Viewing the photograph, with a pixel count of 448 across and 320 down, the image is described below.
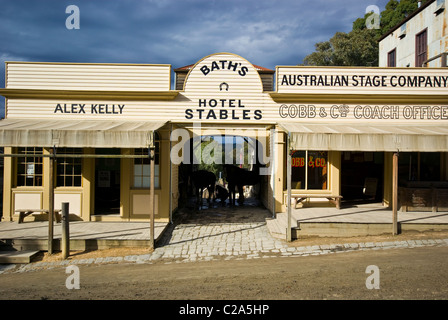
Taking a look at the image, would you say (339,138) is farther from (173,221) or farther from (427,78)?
(173,221)

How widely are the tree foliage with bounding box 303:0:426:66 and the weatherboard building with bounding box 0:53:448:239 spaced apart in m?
23.3

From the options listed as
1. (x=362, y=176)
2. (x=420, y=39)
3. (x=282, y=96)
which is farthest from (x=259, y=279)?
(x=420, y=39)

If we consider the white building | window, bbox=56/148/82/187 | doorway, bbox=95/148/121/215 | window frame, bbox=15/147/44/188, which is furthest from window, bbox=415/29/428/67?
window frame, bbox=15/147/44/188

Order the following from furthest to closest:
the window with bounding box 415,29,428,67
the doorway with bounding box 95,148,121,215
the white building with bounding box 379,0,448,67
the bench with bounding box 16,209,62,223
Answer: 1. the window with bounding box 415,29,428,67
2. the white building with bounding box 379,0,448,67
3. the doorway with bounding box 95,148,121,215
4. the bench with bounding box 16,209,62,223

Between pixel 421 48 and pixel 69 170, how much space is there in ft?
71.4

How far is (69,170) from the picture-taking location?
29.7 ft

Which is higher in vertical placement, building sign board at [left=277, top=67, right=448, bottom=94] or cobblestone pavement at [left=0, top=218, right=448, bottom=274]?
building sign board at [left=277, top=67, right=448, bottom=94]

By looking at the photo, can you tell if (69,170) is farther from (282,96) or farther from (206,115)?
(282,96)

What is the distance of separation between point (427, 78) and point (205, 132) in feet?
24.5

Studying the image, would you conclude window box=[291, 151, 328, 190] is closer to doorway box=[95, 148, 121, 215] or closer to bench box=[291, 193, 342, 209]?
bench box=[291, 193, 342, 209]

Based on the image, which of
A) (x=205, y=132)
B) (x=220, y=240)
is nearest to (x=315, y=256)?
(x=220, y=240)

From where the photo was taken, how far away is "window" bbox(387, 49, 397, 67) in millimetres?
22531

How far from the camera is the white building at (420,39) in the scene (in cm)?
1712

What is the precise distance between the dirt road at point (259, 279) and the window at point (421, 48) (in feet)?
56.5
